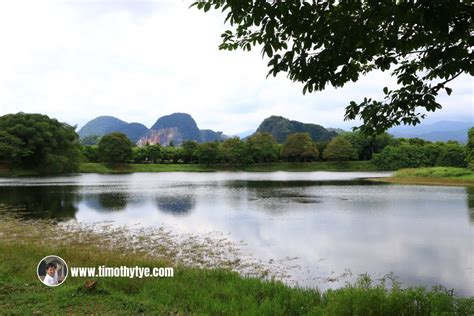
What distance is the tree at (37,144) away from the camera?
73312mm

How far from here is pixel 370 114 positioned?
5684mm

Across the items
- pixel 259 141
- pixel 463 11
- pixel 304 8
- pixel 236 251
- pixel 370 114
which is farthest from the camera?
pixel 259 141

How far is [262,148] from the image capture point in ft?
379

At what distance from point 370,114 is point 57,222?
21.5 meters

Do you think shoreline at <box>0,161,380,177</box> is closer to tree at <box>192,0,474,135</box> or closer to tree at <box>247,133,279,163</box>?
tree at <box>247,133,279,163</box>

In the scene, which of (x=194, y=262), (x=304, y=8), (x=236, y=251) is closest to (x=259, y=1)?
→ (x=304, y=8)

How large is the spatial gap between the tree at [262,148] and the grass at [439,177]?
5351 centimetres

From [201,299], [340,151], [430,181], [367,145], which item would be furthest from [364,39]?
[367,145]

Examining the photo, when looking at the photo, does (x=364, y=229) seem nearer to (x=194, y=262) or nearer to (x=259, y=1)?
(x=194, y=262)

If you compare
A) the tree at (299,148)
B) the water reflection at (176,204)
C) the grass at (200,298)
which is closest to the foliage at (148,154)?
the tree at (299,148)

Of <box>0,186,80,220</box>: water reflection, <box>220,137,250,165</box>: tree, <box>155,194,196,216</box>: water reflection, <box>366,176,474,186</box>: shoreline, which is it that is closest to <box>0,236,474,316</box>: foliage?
<box>0,186,80,220</box>: water reflection

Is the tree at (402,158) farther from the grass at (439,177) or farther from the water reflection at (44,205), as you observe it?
the water reflection at (44,205)

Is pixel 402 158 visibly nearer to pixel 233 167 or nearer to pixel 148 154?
pixel 233 167

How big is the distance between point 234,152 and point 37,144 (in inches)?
2190
